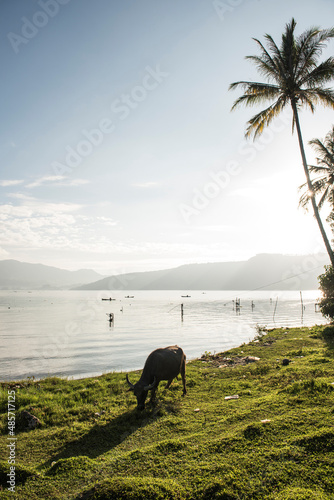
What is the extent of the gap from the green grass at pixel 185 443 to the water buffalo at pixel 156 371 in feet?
1.74

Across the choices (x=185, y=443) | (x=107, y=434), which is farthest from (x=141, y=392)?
(x=185, y=443)

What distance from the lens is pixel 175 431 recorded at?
287 inches

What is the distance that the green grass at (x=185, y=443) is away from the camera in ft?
15.3

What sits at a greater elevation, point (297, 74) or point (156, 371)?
point (297, 74)

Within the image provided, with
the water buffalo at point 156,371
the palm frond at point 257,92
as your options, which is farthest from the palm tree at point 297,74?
the water buffalo at point 156,371

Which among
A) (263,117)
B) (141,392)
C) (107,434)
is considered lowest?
(107,434)

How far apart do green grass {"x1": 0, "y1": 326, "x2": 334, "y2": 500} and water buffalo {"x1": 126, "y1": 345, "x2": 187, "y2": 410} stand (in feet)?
1.74

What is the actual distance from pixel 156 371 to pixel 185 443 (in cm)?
381

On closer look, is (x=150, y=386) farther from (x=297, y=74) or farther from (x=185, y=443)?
(x=297, y=74)

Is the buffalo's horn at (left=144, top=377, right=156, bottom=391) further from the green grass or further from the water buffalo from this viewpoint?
the green grass

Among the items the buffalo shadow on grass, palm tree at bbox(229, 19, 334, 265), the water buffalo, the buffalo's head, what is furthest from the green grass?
palm tree at bbox(229, 19, 334, 265)

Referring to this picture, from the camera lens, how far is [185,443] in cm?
615

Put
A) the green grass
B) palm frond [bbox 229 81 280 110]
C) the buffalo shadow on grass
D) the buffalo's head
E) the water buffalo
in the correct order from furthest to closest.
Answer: palm frond [bbox 229 81 280 110], the water buffalo, the buffalo's head, the buffalo shadow on grass, the green grass

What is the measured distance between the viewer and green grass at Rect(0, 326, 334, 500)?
4.66m
